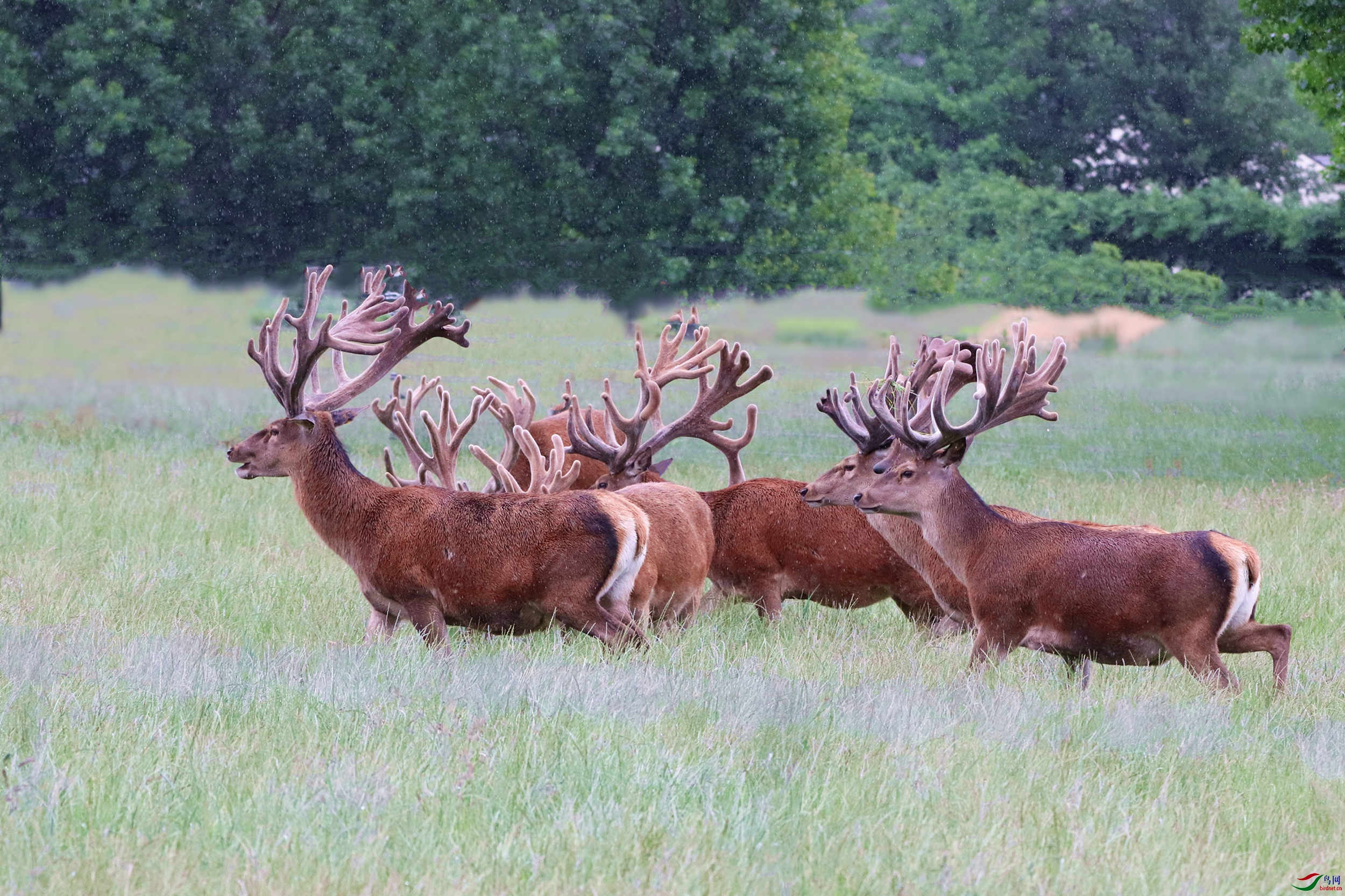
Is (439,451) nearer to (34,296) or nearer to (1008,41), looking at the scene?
(34,296)

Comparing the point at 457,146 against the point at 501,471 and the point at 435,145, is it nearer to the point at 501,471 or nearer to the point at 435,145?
the point at 435,145

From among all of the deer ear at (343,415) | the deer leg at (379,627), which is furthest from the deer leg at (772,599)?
the deer ear at (343,415)

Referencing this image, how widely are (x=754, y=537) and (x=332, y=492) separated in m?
2.05

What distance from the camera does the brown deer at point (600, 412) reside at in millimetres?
8891

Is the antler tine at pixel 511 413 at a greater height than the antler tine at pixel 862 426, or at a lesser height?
lesser

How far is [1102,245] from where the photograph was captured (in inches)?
1152

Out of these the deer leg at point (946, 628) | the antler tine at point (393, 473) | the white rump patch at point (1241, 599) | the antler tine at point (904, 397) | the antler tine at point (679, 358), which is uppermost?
the antler tine at point (904, 397)

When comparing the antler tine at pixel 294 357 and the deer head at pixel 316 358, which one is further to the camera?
the antler tine at pixel 294 357

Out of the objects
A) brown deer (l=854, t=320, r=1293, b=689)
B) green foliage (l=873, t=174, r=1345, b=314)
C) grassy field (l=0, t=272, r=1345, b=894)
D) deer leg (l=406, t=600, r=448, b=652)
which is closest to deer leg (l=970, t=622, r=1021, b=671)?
brown deer (l=854, t=320, r=1293, b=689)

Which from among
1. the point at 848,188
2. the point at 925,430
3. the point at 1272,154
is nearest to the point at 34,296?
the point at 848,188

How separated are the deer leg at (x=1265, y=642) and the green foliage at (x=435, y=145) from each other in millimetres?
17978

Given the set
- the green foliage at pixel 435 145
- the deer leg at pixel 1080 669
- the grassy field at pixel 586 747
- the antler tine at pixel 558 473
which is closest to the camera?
the grassy field at pixel 586 747

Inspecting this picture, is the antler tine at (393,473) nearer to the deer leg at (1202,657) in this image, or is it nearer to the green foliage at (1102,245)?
the deer leg at (1202,657)

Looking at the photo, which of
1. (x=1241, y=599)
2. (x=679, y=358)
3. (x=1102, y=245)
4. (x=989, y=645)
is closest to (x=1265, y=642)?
(x=1241, y=599)
